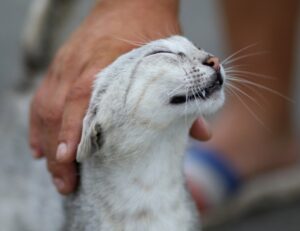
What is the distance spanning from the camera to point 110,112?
1.92 meters

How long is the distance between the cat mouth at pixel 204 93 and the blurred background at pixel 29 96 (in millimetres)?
879

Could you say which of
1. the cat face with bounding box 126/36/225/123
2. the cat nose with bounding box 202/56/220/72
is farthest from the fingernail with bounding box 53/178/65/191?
the cat nose with bounding box 202/56/220/72

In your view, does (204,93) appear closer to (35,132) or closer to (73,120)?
(73,120)

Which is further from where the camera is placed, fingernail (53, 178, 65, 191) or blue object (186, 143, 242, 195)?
blue object (186, 143, 242, 195)

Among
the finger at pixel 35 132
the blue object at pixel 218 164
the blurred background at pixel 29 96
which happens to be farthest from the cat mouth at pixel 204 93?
the blue object at pixel 218 164

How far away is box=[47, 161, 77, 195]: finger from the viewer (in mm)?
2067

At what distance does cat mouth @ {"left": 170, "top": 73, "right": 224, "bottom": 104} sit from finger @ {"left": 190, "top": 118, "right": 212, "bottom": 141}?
25 centimetres

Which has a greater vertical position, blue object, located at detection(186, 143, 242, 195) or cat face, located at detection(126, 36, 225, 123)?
cat face, located at detection(126, 36, 225, 123)

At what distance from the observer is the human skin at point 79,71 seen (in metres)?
1.99

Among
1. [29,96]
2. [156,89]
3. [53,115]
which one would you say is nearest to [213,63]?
[156,89]

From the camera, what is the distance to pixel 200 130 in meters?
2.16

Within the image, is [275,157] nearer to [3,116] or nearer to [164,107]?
[3,116]

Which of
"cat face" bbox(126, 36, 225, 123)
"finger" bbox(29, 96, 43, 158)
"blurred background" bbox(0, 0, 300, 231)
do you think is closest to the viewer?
"cat face" bbox(126, 36, 225, 123)

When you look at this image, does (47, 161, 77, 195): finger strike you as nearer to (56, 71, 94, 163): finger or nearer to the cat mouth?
(56, 71, 94, 163): finger
